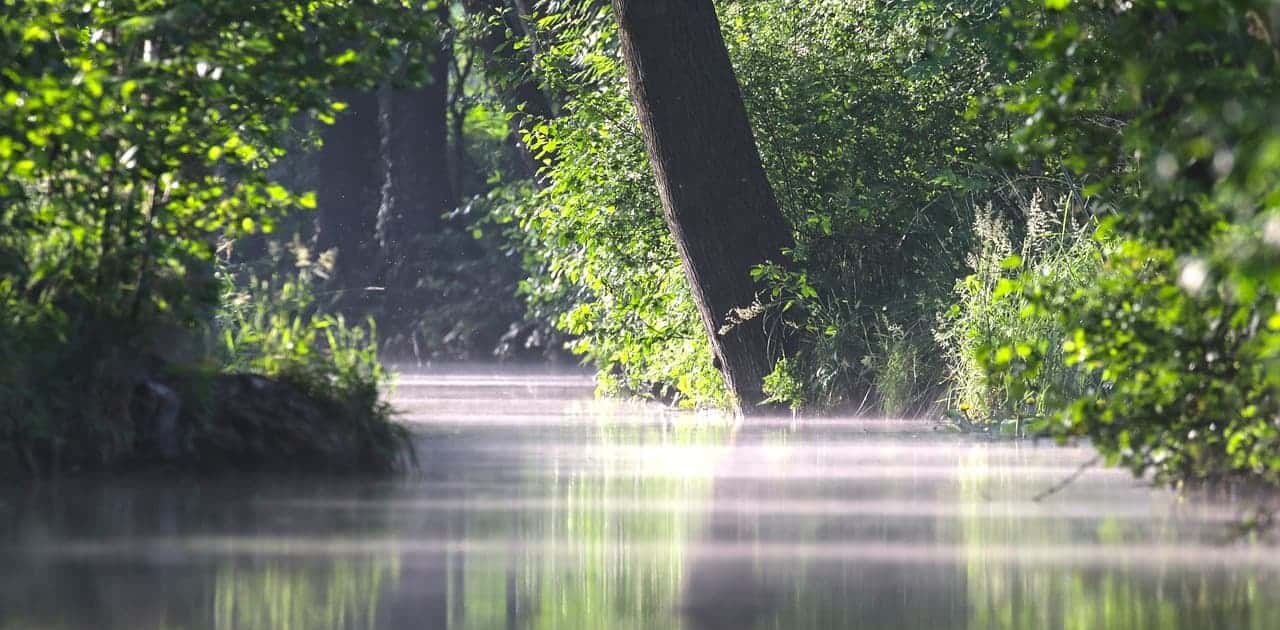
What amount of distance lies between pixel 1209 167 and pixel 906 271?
29.5ft

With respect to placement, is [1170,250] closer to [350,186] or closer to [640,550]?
[640,550]

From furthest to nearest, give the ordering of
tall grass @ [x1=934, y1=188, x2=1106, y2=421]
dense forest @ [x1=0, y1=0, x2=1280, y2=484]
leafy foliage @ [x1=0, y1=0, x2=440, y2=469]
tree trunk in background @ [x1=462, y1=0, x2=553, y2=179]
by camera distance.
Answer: tree trunk in background @ [x1=462, y1=0, x2=553, y2=179] → tall grass @ [x1=934, y1=188, x2=1106, y2=421] → leafy foliage @ [x1=0, y1=0, x2=440, y2=469] → dense forest @ [x1=0, y1=0, x2=1280, y2=484]

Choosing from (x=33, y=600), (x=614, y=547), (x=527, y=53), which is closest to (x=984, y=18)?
(x=527, y=53)

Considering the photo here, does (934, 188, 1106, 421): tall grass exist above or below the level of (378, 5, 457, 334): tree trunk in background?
below

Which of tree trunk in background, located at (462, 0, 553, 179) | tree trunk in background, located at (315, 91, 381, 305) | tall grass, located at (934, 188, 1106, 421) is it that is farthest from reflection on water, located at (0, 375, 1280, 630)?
tree trunk in background, located at (315, 91, 381, 305)

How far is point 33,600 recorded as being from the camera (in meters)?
5.77

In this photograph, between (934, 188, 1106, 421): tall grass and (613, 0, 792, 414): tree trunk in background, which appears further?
(613, 0, 792, 414): tree trunk in background

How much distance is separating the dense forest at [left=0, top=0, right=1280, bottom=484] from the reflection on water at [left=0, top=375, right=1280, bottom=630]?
59 cm

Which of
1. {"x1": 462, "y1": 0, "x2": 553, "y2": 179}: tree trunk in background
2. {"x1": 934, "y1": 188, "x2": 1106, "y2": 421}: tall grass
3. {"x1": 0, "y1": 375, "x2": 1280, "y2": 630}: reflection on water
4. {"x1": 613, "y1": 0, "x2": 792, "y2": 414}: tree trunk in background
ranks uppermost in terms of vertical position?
{"x1": 462, "y1": 0, "x2": 553, "y2": 179}: tree trunk in background

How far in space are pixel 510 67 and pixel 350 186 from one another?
18828 mm

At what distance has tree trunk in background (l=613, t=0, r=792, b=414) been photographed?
15914 mm

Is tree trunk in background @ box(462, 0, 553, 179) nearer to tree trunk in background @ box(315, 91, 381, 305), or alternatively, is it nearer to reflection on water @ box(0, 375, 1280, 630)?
reflection on water @ box(0, 375, 1280, 630)

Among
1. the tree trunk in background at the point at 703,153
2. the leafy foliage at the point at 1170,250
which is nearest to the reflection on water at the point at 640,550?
the leafy foliage at the point at 1170,250

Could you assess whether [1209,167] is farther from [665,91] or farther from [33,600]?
[665,91]
